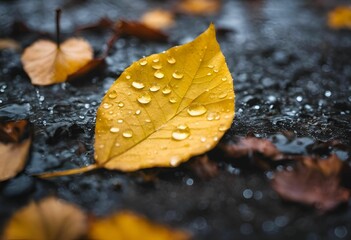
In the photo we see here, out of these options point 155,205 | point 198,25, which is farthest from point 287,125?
point 198,25

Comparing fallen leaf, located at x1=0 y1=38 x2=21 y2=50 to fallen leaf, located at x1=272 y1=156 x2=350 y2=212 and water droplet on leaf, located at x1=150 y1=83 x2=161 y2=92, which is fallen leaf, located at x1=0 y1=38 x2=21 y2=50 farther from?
fallen leaf, located at x1=272 y1=156 x2=350 y2=212

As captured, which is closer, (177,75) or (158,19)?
(177,75)

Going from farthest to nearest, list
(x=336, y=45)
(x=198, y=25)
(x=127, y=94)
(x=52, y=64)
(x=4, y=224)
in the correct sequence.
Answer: (x=198, y=25)
(x=336, y=45)
(x=52, y=64)
(x=127, y=94)
(x=4, y=224)

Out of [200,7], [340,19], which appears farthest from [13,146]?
[340,19]

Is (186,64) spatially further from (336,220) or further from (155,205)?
(336,220)

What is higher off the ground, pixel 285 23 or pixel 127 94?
pixel 127 94

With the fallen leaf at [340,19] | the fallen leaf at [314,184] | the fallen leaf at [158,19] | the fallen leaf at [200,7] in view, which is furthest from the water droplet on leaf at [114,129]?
the fallen leaf at [340,19]

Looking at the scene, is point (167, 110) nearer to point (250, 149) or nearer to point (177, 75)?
point (177, 75)
